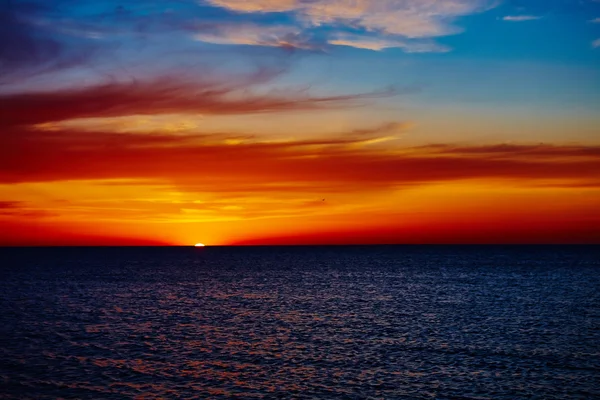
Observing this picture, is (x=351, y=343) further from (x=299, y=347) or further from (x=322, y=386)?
(x=322, y=386)

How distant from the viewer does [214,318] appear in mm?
72312

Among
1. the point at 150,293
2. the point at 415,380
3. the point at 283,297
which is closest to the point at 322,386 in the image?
the point at 415,380

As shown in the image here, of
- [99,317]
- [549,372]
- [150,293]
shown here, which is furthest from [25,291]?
[549,372]

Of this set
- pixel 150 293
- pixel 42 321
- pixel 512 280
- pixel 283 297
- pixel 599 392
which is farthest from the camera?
pixel 512 280

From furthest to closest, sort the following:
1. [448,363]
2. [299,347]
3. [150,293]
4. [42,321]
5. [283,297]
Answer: [150,293]
[283,297]
[42,321]
[299,347]
[448,363]

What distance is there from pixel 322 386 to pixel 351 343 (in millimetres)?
14797

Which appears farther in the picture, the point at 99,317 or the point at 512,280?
the point at 512,280

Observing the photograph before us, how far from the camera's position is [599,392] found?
37906 millimetres

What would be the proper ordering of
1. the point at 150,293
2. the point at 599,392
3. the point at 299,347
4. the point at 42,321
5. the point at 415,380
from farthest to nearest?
the point at 150,293 < the point at 42,321 < the point at 299,347 < the point at 415,380 < the point at 599,392

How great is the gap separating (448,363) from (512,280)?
319 ft

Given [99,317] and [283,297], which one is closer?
[99,317]

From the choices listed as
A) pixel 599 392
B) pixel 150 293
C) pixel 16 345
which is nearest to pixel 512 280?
pixel 150 293

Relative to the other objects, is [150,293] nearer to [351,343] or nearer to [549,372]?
[351,343]

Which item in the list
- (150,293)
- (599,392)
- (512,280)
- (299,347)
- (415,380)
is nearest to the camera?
(599,392)
